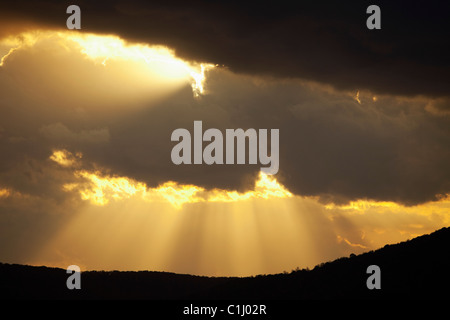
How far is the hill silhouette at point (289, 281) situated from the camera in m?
51.2

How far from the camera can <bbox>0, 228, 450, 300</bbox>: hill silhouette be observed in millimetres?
51219

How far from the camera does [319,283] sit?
55.3 m

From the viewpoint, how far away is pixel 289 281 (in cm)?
5744

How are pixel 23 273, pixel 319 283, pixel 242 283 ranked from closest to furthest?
pixel 319 283 < pixel 242 283 < pixel 23 273

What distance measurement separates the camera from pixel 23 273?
66.6m
